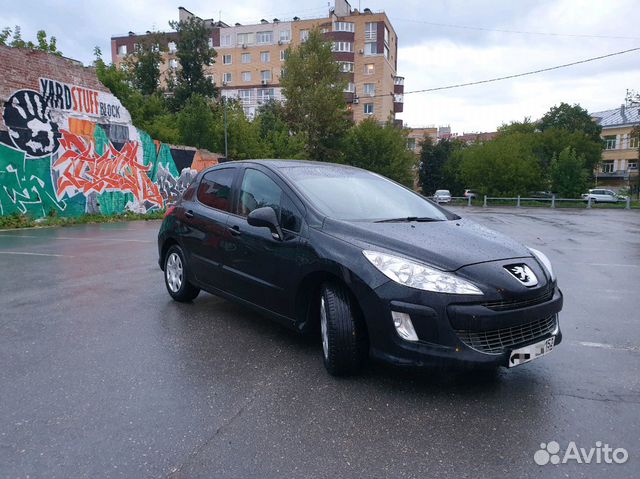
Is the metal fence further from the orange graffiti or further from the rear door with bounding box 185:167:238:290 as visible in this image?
the rear door with bounding box 185:167:238:290

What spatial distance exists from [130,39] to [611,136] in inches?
2710

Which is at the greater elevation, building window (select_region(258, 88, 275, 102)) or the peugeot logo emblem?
building window (select_region(258, 88, 275, 102))

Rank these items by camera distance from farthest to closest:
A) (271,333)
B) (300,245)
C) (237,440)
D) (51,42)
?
(51,42), (271,333), (300,245), (237,440)

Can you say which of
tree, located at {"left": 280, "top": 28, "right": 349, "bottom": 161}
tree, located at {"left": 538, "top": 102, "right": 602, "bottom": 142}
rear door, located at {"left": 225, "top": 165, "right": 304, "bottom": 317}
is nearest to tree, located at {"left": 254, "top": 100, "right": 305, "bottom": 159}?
tree, located at {"left": 280, "top": 28, "right": 349, "bottom": 161}

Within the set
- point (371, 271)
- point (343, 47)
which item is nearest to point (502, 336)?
point (371, 271)

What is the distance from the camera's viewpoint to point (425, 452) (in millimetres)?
2674

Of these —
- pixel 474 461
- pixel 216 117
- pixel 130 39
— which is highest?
pixel 130 39

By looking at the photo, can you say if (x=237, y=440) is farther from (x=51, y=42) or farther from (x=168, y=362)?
(x=51, y=42)

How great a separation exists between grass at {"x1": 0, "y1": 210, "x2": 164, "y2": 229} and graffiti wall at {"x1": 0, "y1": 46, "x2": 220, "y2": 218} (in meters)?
0.19

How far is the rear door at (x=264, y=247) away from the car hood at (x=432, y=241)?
387 mm

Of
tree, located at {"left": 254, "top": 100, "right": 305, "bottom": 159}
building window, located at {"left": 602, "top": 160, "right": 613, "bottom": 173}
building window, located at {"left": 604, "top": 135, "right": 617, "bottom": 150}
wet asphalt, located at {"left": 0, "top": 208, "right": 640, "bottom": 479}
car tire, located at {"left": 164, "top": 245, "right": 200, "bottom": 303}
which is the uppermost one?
building window, located at {"left": 604, "top": 135, "right": 617, "bottom": 150}

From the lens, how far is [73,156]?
16.2 m

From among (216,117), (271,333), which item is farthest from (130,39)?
(271,333)

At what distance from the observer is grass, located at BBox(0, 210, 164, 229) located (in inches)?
559
